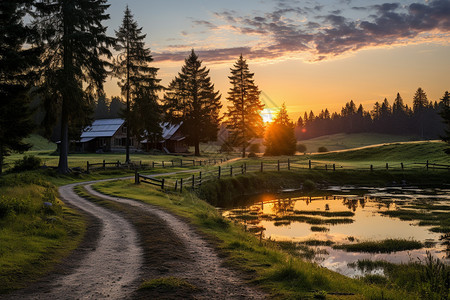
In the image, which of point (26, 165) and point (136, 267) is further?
point (26, 165)

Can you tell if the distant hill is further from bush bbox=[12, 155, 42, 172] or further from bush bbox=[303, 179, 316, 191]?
bush bbox=[12, 155, 42, 172]

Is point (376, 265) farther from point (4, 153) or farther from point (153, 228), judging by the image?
point (4, 153)

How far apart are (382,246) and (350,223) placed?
5.95 metres

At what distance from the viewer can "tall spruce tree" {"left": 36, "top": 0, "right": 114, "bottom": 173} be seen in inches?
1307

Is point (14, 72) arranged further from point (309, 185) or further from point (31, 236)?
point (309, 185)

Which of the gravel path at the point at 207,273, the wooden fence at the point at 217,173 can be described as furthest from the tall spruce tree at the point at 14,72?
the gravel path at the point at 207,273

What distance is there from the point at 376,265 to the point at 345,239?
4.56 m

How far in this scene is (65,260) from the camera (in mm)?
10969

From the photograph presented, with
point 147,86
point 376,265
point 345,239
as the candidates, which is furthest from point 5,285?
point 147,86

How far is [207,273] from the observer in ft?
32.1

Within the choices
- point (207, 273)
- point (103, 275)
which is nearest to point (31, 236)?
point (103, 275)

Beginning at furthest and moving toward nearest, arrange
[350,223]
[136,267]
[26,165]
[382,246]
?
[26,165] → [350,223] → [382,246] → [136,267]

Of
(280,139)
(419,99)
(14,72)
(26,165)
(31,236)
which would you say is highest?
(419,99)

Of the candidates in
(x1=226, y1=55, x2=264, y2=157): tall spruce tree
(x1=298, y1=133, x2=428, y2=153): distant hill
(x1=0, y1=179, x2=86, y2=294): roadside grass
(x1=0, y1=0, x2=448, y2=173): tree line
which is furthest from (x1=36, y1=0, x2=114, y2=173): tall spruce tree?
(x1=298, y1=133, x2=428, y2=153): distant hill
